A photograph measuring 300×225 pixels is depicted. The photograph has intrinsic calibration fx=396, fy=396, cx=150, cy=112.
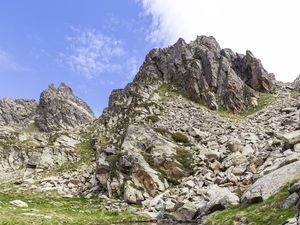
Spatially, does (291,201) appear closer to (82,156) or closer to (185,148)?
(185,148)

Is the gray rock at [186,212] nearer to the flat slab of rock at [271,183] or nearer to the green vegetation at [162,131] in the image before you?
the flat slab of rock at [271,183]

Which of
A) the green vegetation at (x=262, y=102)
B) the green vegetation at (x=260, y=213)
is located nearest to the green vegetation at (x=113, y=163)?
the green vegetation at (x=260, y=213)

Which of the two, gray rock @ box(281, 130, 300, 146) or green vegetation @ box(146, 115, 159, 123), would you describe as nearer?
gray rock @ box(281, 130, 300, 146)

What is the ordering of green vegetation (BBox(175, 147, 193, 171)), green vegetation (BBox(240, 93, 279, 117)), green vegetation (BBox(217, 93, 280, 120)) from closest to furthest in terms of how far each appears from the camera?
1. green vegetation (BBox(175, 147, 193, 171))
2. green vegetation (BBox(217, 93, 280, 120))
3. green vegetation (BBox(240, 93, 279, 117))

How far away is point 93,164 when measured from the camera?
10012cm

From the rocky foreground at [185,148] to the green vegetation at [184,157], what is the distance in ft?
0.66

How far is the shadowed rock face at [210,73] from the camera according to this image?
12238 cm

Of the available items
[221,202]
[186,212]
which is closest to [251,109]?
[186,212]

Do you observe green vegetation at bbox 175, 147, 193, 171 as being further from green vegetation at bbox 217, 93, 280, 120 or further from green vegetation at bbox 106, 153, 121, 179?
green vegetation at bbox 217, 93, 280, 120

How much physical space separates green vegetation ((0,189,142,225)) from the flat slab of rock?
1781 centimetres

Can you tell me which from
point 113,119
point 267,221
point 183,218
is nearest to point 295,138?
point 183,218

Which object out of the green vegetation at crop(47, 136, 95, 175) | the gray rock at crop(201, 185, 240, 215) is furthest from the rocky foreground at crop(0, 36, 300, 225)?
the green vegetation at crop(47, 136, 95, 175)

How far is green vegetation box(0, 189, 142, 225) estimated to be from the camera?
166ft

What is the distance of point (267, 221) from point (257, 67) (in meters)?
108
